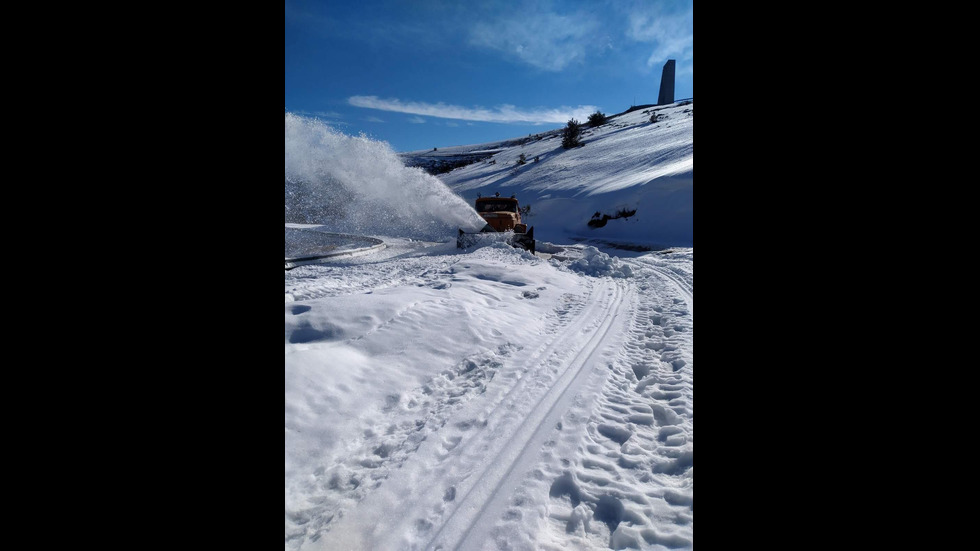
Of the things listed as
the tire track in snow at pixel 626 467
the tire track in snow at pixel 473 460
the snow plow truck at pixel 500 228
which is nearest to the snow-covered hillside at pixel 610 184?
the snow plow truck at pixel 500 228

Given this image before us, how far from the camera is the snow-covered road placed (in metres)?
2.28

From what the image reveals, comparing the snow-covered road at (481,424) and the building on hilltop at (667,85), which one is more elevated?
the building on hilltop at (667,85)

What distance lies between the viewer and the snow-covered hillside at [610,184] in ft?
77.6

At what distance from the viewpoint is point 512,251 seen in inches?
472

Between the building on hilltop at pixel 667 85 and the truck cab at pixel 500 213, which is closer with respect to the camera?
the truck cab at pixel 500 213

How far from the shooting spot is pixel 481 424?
3.24m

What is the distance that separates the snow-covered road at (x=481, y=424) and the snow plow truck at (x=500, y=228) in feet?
22.4

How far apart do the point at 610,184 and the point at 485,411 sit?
101 ft

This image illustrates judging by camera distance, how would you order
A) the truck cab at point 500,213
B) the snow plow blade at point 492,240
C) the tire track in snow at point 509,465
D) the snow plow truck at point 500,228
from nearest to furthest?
the tire track in snow at point 509,465, the snow plow blade at point 492,240, the snow plow truck at point 500,228, the truck cab at point 500,213

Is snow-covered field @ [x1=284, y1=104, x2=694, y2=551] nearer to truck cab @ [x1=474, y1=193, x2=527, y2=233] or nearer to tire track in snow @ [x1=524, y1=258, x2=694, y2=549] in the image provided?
tire track in snow @ [x1=524, y1=258, x2=694, y2=549]

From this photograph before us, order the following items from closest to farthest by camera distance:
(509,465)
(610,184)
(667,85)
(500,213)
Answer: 1. (509,465)
2. (500,213)
3. (610,184)
4. (667,85)

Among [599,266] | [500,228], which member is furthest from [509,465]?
[500,228]

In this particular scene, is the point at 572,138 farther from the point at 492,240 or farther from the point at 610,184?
the point at 492,240

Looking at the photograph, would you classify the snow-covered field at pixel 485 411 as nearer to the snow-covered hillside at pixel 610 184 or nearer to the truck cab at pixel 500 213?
the snow-covered hillside at pixel 610 184
